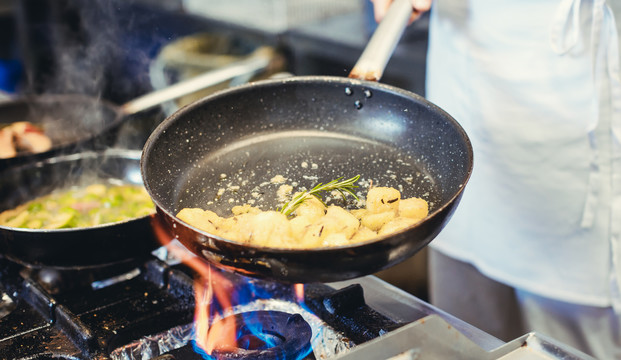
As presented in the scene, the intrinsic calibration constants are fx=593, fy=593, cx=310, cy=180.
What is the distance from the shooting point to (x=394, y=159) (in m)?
1.40

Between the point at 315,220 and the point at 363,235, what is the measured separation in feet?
0.33

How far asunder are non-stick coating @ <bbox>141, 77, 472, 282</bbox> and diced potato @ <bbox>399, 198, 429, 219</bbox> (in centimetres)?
6

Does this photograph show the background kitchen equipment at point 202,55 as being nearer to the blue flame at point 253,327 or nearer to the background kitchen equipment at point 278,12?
the background kitchen equipment at point 278,12

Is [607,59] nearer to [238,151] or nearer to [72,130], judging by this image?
[238,151]

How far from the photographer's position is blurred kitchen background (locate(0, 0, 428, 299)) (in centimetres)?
303

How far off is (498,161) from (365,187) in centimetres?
79

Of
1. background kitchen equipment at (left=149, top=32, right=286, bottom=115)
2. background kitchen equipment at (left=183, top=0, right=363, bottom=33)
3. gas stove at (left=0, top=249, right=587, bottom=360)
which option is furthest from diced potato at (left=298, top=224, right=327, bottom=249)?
background kitchen equipment at (left=183, top=0, right=363, bottom=33)

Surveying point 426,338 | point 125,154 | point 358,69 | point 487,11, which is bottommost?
point 426,338

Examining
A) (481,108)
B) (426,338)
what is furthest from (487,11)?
(426,338)

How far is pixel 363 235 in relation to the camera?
1.09 m

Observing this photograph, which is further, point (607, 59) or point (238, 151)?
point (607, 59)

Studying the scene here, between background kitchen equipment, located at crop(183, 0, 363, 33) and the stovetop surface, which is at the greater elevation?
background kitchen equipment, located at crop(183, 0, 363, 33)

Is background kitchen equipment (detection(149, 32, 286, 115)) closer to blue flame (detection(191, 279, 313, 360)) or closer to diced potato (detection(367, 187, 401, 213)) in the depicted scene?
blue flame (detection(191, 279, 313, 360))

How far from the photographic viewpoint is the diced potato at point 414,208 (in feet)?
3.71
